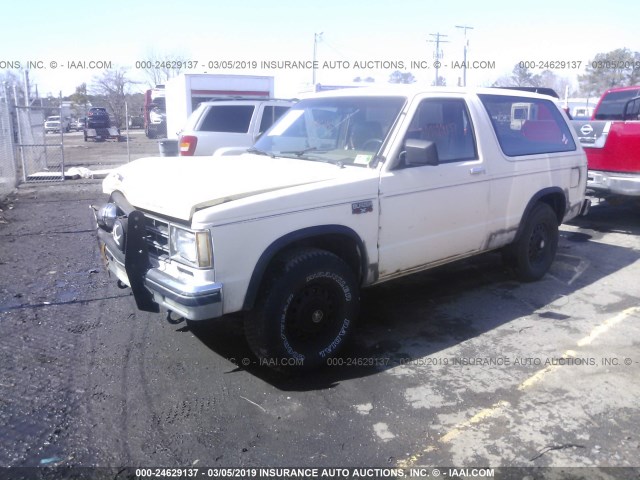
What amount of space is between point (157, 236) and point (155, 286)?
0.40 metres

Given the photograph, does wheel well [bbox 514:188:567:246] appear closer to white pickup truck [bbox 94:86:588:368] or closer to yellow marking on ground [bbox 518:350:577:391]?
white pickup truck [bbox 94:86:588:368]

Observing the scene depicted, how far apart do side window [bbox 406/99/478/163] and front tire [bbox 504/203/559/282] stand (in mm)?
1245

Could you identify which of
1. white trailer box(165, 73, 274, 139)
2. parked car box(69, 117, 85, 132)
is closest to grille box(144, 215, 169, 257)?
white trailer box(165, 73, 274, 139)

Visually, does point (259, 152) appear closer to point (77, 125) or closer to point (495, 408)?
point (495, 408)

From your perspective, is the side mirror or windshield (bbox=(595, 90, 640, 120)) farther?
windshield (bbox=(595, 90, 640, 120))

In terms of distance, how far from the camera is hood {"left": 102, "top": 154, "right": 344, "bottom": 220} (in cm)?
339

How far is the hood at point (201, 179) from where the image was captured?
3.39 meters

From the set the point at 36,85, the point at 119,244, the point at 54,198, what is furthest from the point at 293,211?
the point at 36,85

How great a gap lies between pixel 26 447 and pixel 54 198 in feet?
31.0

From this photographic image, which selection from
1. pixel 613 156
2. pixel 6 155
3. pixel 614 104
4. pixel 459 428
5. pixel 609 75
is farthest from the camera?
pixel 609 75

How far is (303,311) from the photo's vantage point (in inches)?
149

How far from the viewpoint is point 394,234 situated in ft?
13.9

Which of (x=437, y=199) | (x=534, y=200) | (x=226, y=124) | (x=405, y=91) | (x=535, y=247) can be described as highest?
(x=405, y=91)

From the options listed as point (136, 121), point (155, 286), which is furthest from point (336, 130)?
point (136, 121)
